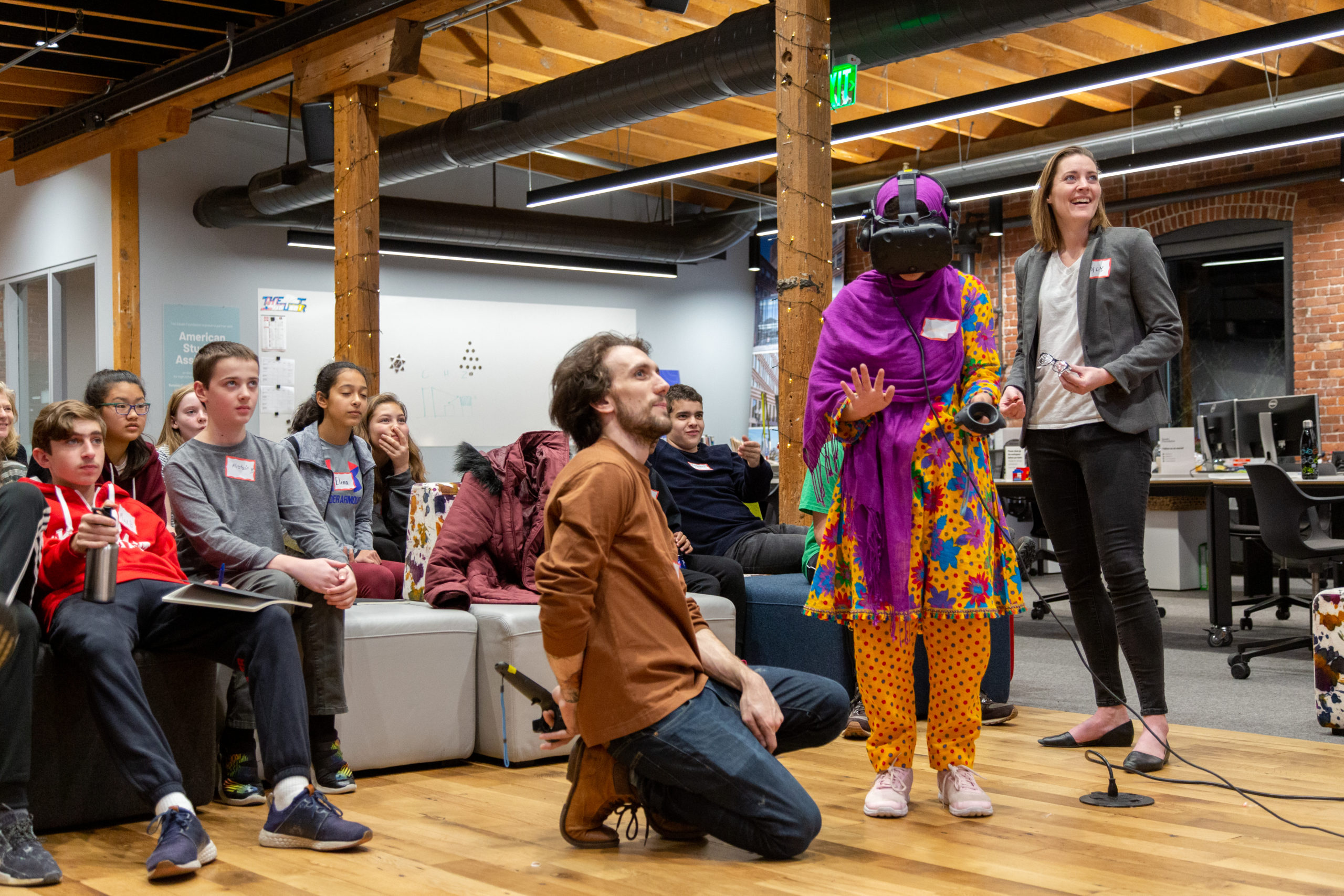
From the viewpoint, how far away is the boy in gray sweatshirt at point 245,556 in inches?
119

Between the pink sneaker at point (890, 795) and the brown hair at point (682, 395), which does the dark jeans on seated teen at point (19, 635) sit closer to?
the pink sneaker at point (890, 795)

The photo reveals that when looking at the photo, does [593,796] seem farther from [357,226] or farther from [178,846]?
[357,226]

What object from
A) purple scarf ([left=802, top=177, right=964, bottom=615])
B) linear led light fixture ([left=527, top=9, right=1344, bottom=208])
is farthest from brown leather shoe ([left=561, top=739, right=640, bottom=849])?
linear led light fixture ([left=527, top=9, right=1344, bottom=208])

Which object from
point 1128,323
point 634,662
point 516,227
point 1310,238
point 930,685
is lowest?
point 930,685

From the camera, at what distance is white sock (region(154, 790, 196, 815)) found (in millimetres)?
2441

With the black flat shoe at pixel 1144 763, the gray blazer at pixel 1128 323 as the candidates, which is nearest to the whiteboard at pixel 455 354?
the gray blazer at pixel 1128 323

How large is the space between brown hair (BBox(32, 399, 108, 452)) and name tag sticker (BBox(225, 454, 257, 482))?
43 cm

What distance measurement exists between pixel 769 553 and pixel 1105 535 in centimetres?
151

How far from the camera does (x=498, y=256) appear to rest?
11.0 metres

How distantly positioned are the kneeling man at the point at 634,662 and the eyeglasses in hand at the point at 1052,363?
51.0 inches

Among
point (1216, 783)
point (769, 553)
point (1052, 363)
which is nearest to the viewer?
point (1216, 783)

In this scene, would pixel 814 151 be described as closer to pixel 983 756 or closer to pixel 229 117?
pixel 983 756

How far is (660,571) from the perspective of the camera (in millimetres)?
2336

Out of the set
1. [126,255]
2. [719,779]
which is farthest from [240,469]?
[126,255]
